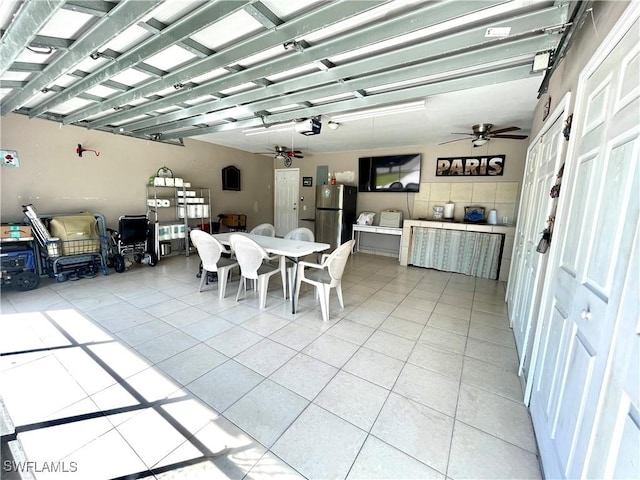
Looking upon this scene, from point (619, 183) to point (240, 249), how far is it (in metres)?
2.92

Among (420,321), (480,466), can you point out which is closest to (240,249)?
(420,321)

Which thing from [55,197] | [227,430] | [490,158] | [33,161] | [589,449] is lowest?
[227,430]

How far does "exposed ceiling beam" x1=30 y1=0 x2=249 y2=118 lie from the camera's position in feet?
5.18

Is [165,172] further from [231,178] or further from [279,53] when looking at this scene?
[279,53]

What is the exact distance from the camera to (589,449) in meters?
0.90

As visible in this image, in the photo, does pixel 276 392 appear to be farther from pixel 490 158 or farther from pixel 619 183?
pixel 490 158

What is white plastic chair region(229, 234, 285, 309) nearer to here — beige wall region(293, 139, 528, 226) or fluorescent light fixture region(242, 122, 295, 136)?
fluorescent light fixture region(242, 122, 295, 136)

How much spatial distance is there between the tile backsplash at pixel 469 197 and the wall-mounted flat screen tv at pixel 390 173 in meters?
0.31

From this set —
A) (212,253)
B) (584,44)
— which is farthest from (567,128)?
(212,253)

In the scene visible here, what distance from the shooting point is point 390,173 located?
605 centimetres

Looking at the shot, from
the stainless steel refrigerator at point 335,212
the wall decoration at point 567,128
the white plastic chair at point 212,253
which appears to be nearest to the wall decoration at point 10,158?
the white plastic chair at point 212,253

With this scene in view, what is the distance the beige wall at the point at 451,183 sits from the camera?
4805 mm

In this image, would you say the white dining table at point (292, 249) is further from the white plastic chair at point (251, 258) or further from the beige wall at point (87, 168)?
the beige wall at point (87, 168)

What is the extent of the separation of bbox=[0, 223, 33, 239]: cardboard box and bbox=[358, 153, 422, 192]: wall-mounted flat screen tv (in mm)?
5956
